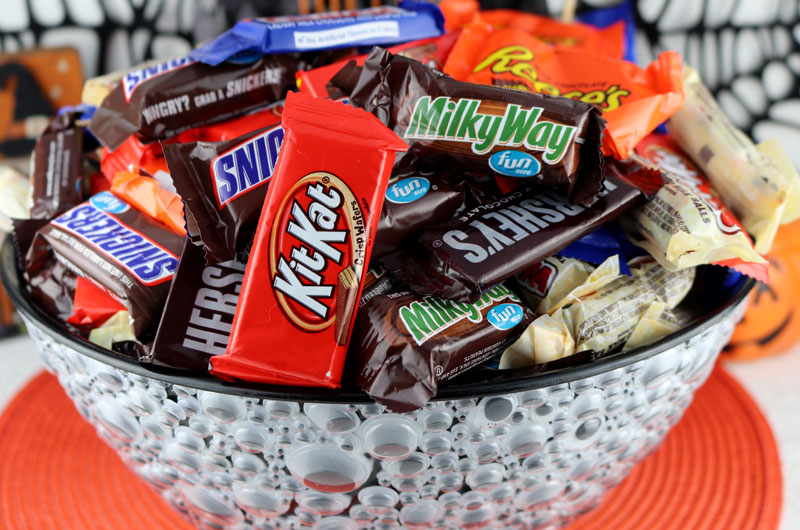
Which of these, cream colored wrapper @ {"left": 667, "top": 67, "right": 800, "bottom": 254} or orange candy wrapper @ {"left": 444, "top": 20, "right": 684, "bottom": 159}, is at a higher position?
Result: orange candy wrapper @ {"left": 444, "top": 20, "right": 684, "bottom": 159}

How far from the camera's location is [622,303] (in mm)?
619

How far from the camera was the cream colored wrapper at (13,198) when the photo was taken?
79 cm

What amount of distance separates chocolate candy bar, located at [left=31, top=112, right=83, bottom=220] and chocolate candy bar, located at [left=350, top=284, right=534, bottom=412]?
0.41 meters

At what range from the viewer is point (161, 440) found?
0.57 m

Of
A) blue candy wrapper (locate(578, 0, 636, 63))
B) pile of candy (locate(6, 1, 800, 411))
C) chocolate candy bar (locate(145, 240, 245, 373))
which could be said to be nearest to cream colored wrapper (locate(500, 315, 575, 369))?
pile of candy (locate(6, 1, 800, 411))

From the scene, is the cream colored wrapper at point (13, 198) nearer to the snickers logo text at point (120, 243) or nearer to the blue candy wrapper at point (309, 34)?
the snickers logo text at point (120, 243)

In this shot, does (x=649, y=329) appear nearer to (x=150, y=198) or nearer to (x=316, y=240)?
(x=316, y=240)

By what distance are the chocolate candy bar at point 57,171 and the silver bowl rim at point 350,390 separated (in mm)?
191

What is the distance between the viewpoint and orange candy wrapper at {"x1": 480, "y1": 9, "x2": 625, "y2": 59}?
0.94m

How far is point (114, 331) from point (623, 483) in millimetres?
582

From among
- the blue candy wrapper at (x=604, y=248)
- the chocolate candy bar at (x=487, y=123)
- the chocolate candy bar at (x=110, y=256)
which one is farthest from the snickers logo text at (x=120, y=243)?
the blue candy wrapper at (x=604, y=248)

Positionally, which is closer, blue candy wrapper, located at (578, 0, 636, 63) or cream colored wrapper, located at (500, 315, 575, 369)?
cream colored wrapper, located at (500, 315, 575, 369)

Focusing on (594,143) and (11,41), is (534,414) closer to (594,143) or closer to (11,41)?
(594,143)

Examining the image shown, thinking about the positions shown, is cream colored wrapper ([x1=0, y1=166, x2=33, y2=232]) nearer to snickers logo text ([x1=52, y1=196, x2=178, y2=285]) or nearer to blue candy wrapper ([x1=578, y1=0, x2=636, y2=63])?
snickers logo text ([x1=52, y1=196, x2=178, y2=285])
